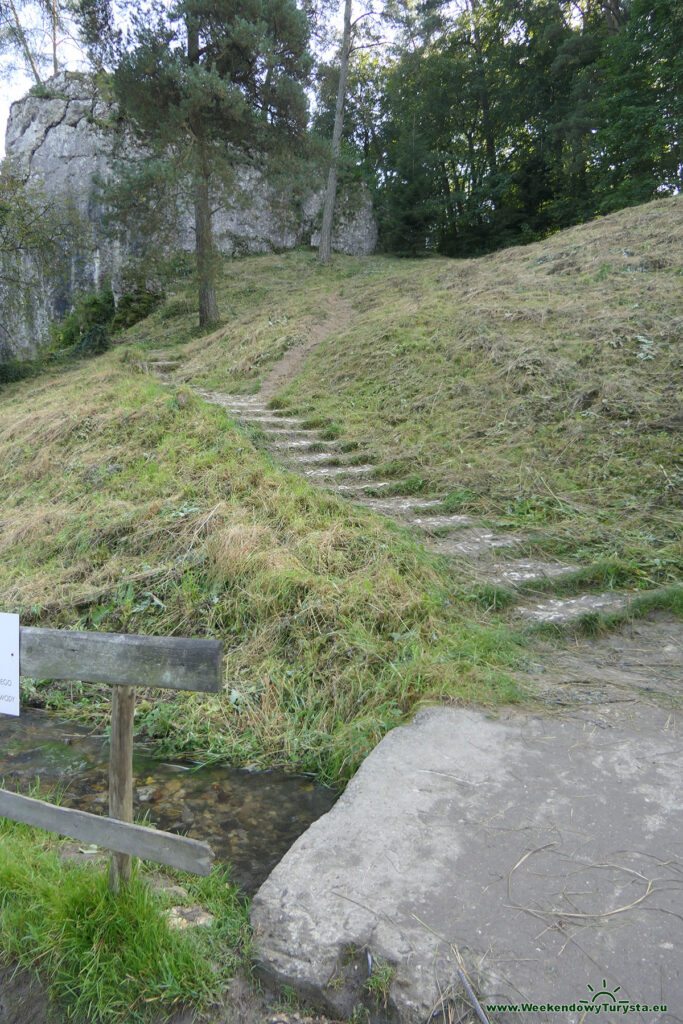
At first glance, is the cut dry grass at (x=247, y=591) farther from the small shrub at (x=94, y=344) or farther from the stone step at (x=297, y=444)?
the small shrub at (x=94, y=344)

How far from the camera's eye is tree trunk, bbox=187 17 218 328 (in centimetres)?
1345

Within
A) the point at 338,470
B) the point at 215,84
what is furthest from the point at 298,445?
the point at 215,84

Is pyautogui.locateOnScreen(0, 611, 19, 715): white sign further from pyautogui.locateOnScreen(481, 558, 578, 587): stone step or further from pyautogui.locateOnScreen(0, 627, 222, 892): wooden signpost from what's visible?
pyautogui.locateOnScreen(481, 558, 578, 587): stone step

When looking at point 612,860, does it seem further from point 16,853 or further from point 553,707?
point 16,853

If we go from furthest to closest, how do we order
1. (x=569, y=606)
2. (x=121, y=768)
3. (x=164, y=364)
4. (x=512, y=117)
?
(x=512, y=117) < (x=164, y=364) < (x=569, y=606) < (x=121, y=768)

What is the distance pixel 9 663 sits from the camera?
209 centimetres

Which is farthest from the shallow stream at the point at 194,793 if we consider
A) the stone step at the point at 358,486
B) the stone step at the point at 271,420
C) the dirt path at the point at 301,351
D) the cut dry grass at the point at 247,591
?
the dirt path at the point at 301,351

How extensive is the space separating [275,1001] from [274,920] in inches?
8.2

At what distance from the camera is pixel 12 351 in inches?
731

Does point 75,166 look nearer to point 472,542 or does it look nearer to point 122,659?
point 472,542

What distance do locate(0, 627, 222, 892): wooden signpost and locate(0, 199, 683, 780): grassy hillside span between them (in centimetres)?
126

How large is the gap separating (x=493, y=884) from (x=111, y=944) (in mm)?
1167

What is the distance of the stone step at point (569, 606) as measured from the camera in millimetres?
4066

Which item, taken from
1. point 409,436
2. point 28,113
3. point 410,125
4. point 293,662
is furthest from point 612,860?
point 410,125
